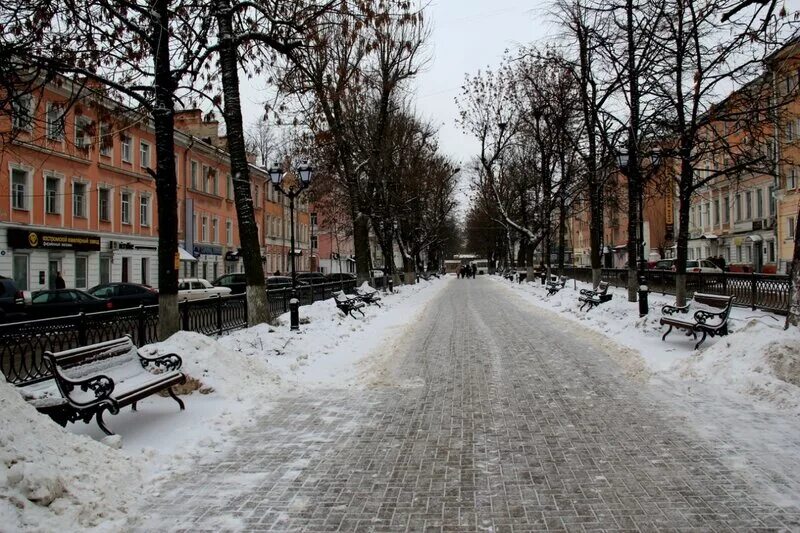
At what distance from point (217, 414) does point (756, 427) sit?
5.61m

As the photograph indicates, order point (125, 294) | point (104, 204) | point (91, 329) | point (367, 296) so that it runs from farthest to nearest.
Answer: point (104, 204), point (125, 294), point (367, 296), point (91, 329)

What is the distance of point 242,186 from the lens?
40.4ft

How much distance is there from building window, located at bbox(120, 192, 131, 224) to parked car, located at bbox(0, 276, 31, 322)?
1694 centimetres

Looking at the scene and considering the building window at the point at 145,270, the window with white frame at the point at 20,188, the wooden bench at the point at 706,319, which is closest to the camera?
the wooden bench at the point at 706,319

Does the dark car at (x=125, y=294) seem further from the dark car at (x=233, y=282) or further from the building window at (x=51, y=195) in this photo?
the dark car at (x=233, y=282)

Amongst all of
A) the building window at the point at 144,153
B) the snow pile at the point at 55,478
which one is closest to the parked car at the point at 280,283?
the building window at the point at 144,153

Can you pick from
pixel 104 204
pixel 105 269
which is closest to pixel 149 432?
pixel 105 269

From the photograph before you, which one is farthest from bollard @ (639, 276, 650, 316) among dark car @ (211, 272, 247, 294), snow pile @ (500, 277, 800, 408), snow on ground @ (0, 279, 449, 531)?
dark car @ (211, 272, 247, 294)

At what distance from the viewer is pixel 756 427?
226 inches

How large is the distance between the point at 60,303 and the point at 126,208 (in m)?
16.6

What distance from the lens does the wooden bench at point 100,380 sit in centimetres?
540

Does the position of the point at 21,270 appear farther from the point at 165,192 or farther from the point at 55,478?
the point at 55,478

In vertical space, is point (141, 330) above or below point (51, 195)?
below

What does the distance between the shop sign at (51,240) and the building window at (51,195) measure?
4.20 ft
